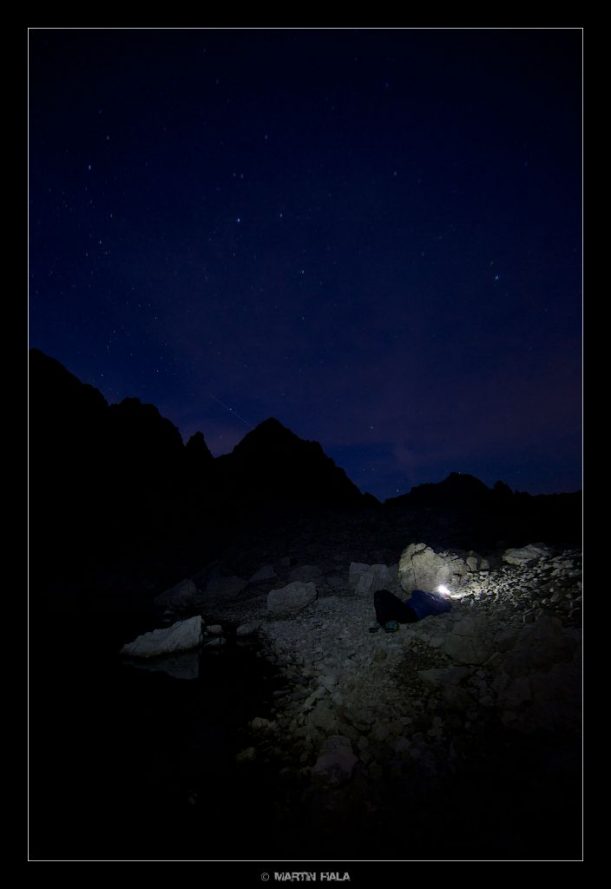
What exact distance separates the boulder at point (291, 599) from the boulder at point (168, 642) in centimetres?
294

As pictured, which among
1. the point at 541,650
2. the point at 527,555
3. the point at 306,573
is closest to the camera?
the point at 541,650

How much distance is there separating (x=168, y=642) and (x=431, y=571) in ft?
26.7

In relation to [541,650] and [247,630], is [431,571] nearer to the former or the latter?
[541,650]

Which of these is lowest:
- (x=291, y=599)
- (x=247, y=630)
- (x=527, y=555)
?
(x=247, y=630)

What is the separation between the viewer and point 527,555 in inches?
413

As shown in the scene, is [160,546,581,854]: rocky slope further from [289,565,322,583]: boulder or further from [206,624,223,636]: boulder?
[289,565,322,583]: boulder

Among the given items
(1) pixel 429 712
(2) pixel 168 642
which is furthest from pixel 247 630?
(1) pixel 429 712

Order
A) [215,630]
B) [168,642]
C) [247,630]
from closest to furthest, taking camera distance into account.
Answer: [168,642]
[247,630]
[215,630]

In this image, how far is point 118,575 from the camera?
23.8 m

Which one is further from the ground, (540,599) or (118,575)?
(540,599)

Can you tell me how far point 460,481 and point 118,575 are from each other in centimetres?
2792

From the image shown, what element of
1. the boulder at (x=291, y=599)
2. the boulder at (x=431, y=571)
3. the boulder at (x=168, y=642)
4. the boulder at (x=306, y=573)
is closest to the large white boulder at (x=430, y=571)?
the boulder at (x=431, y=571)
